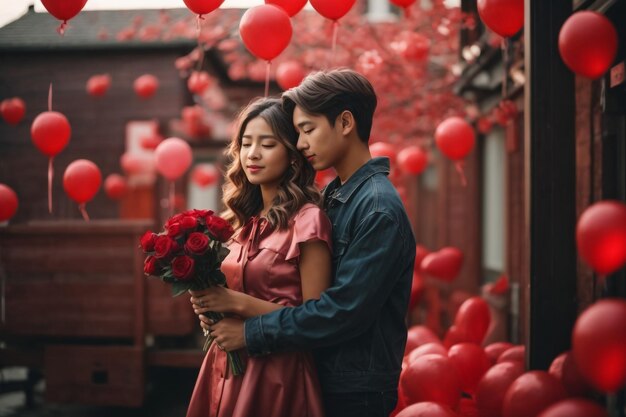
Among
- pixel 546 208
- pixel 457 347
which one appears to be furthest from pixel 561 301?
pixel 457 347

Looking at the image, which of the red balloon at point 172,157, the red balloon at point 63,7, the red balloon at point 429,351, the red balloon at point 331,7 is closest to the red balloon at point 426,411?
the red balloon at point 429,351

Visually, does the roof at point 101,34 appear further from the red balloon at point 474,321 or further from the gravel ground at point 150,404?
the red balloon at point 474,321

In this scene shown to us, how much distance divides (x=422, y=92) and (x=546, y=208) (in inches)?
231

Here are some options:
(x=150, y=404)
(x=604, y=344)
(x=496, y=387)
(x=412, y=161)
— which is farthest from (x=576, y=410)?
(x=150, y=404)

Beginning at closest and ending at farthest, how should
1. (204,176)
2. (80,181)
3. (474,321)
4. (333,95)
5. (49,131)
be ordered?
1. (333,95)
2. (474,321)
3. (49,131)
4. (80,181)
5. (204,176)

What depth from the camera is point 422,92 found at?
859cm

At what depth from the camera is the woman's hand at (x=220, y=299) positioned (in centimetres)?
235

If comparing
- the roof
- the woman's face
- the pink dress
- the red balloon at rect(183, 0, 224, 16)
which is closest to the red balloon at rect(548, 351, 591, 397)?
the pink dress

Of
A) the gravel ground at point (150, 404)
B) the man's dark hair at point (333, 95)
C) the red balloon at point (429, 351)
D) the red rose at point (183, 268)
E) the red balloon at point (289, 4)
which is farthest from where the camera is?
the gravel ground at point (150, 404)

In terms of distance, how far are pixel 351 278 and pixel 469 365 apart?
1.87 m

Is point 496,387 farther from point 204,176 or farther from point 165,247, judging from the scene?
point 204,176

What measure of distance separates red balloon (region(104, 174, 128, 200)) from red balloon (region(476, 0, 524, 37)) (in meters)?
9.57

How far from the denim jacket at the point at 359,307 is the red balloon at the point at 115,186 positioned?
32.6ft

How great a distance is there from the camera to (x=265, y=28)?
3480 millimetres
